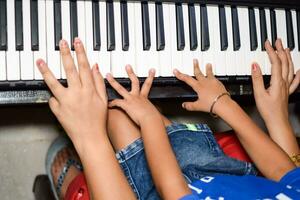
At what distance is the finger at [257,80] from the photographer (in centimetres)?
115

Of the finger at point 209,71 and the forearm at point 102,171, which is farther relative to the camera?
the finger at point 209,71

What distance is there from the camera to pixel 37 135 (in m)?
1.53

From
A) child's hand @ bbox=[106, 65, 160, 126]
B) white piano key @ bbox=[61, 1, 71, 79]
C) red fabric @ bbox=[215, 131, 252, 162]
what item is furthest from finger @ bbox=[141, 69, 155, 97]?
red fabric @ bbox=[215, 131, 252, 162]

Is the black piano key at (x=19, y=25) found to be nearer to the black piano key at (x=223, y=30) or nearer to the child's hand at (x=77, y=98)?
the child's hand at (x=77, y=98)

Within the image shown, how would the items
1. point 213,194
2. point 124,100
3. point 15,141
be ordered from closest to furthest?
point 213,194 → point 124,100 → point 15,141

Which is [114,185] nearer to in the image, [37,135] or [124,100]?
[124,100]

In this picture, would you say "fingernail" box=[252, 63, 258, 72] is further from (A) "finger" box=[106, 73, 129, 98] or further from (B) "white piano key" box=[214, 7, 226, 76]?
(A) "finger" box=[106, 73, 129, 98]

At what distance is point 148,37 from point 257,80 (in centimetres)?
31

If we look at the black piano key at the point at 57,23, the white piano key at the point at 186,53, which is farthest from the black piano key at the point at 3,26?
the white piano key at the point at 186,53

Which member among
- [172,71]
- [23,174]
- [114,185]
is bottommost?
[23,174]

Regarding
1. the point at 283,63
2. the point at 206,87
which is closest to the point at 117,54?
the point at 206,87

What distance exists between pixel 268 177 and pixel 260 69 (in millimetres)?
293

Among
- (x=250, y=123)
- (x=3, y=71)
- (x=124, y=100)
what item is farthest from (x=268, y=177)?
(x=3, y=71)

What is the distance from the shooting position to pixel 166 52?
111cm
